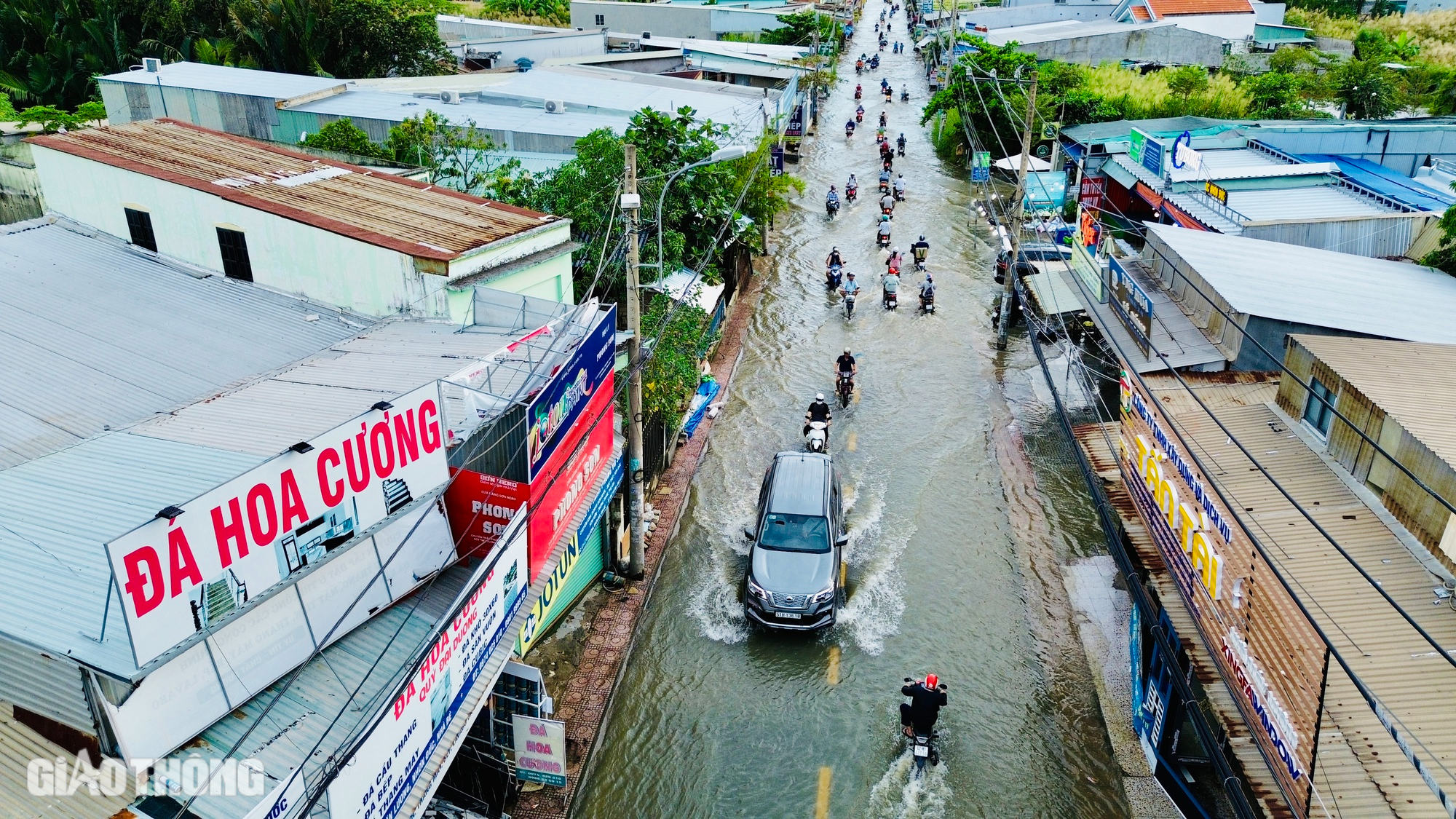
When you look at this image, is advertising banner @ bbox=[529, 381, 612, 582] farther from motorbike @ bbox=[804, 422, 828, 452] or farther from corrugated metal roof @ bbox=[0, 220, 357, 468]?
motorbike @ bbox=[804, 422, 828, 452]

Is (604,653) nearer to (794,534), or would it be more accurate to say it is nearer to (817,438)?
(794,534)

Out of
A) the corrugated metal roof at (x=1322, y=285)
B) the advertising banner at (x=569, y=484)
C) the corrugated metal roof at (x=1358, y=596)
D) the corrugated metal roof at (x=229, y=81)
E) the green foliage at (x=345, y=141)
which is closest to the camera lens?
the corrugated metal roof at (x=1358, y=596)

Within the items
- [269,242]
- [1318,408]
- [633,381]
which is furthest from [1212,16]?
[269,242]

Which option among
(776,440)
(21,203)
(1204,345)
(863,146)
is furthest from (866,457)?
(863,146)

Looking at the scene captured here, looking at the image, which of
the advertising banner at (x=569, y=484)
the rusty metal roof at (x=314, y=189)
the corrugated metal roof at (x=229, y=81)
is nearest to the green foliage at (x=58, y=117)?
the corrugated metal roof at (x=229, y=81)

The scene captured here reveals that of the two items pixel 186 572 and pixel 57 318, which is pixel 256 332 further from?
pixel 186 572

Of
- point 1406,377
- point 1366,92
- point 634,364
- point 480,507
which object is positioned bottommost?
point 480,507

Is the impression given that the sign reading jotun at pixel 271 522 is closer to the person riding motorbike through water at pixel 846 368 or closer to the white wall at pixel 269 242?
the white wall at pixel 269 242
